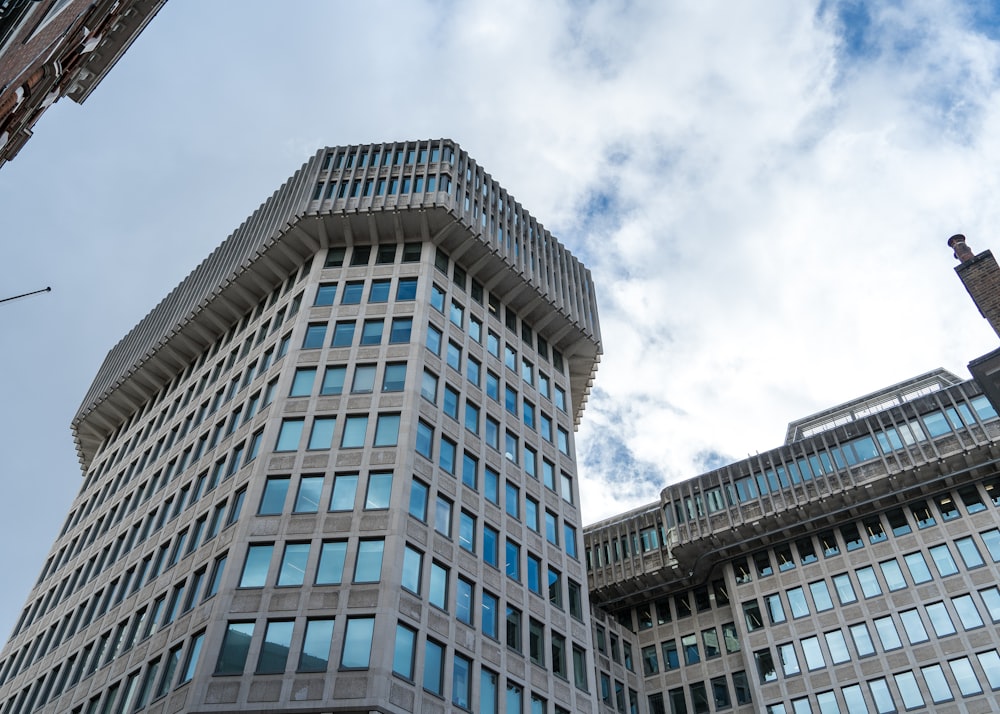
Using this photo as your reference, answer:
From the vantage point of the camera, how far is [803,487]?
67.4 meters

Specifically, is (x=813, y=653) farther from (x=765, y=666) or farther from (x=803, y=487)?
(x=803, y=487)

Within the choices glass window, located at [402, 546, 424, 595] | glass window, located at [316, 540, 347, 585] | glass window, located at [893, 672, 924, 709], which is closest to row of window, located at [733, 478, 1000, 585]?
glass window, located at [893, 672, 924, 709]

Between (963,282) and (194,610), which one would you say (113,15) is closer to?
(194,610)

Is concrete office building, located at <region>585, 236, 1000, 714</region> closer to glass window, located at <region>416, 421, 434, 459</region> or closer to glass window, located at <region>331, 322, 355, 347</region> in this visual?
glass window, located at <region>416, 421, 434, 459</region>

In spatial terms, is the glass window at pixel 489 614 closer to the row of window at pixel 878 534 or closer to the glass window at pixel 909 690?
the glass window at pixel 909 690

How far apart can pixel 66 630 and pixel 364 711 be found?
2750cm

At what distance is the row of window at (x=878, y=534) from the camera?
61812 mm

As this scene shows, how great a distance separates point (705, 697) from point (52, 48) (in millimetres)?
60103

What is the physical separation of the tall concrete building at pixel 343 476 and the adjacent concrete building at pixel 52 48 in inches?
721

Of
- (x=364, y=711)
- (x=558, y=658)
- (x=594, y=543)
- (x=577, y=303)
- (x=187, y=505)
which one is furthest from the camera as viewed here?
(x=594, y=543)

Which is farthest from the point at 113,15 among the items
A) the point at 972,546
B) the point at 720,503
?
the point at 972,546

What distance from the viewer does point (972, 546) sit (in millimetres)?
59938

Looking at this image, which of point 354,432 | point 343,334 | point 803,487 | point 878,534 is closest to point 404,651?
point 354,432

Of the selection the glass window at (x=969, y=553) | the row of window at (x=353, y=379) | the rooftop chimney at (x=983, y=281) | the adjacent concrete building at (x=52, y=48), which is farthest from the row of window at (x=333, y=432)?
the glass window at (x=969, y=553)
